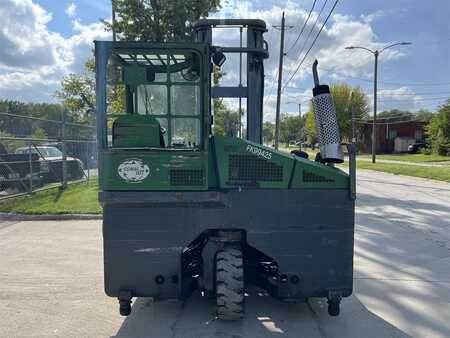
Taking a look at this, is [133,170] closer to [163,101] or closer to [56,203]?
[163,101]

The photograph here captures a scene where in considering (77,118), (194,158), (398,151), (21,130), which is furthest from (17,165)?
(398,151)

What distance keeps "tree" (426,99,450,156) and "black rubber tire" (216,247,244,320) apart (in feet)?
145

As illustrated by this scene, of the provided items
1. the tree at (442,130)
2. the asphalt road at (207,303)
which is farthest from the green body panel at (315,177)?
the tree at (442,130)

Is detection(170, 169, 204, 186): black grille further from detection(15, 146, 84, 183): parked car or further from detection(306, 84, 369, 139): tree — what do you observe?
detection(306, 84, 369, 139): tree

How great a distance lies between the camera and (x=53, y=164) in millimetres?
14836

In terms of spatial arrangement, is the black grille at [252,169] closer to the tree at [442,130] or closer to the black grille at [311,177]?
the black grille at [311,177]

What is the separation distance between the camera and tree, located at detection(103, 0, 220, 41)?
1227cm

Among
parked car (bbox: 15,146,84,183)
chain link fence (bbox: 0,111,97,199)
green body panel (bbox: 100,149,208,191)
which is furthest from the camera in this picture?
parked car (bbox: 15,146,84,183)

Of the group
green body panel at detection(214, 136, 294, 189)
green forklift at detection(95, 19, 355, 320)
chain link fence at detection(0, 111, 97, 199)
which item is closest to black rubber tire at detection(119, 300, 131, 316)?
green forklift at detection(95, 19, 355, 320)

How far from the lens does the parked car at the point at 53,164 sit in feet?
46.7

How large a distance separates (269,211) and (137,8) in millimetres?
10606

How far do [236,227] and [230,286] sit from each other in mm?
568

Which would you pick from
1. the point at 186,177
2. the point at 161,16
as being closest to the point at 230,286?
the point at 186,177

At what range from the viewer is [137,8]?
→ 12.7 meters
